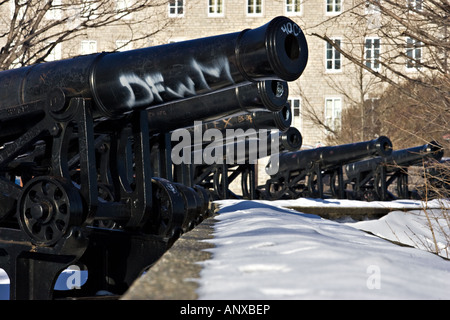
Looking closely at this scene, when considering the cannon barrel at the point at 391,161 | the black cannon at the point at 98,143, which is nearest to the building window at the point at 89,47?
the cannon barrel at the point at 391,161

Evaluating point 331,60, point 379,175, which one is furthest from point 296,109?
point 379,175

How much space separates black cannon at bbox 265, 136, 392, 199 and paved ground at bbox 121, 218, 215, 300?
44.2ft

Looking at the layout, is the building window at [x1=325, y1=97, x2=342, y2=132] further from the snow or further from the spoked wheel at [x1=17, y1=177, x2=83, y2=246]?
the snow

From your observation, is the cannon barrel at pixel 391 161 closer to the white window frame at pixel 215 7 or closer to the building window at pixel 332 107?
the building window at pixel 332 107

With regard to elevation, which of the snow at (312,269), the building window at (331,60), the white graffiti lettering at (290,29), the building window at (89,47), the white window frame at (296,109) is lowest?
the snow at (312,269)

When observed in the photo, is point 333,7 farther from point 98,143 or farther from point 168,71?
point 168,71

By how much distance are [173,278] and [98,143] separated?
352 cm

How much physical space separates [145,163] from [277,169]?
1227cm

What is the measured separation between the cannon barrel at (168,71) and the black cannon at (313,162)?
38.6 feet

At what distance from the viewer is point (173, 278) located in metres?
2.60

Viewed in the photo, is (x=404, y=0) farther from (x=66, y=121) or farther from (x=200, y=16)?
(x=200, y=16)

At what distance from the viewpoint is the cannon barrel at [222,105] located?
7.42 meters
